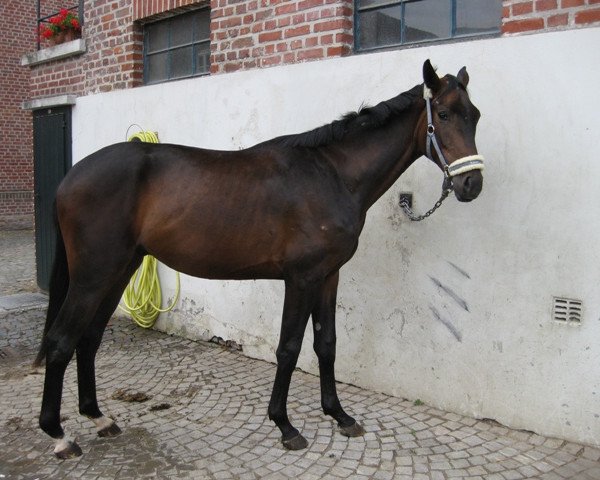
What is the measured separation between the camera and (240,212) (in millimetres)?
3469

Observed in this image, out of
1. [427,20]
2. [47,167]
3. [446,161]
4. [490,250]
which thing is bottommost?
[490,250]

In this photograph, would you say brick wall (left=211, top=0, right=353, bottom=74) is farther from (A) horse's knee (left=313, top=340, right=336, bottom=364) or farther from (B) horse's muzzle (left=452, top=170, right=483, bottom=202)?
(A) horse's knee (left=313, top=340, right=336, bottom=364)

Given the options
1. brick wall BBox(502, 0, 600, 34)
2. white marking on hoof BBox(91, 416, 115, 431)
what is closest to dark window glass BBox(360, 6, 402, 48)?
brick wall BBox(502, 0, 600, 34)

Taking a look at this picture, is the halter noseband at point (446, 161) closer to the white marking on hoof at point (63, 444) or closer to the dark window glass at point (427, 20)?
the dark window glass at point (427, 20)

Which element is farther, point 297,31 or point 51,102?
point 51,102

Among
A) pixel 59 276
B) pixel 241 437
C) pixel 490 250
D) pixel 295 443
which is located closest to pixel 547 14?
pixel 490 250

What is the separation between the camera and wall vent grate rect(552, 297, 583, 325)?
3488 mm

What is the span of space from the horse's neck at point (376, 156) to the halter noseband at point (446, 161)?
18 cm

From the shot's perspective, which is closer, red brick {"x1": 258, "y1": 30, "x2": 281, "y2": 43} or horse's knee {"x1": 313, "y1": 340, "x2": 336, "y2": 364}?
horse's knee {"x1": 313, "y1": 340, "x2": 336, "y2": 364}

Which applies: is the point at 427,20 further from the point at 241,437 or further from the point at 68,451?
the point at 68,451

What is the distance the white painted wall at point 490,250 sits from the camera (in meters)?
3.46

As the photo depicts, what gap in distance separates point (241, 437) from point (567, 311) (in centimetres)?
216

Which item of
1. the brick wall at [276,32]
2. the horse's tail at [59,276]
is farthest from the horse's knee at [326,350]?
the brick wall at [276,32]

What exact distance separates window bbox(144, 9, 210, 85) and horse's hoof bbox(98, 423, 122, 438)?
12.0 ft
